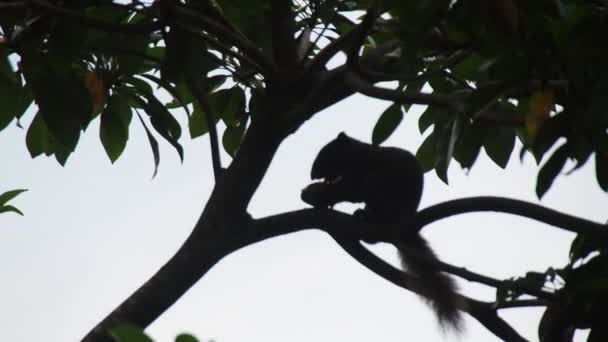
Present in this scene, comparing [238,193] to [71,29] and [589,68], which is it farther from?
[589,68]

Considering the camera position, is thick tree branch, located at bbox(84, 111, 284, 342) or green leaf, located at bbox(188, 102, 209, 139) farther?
green leaf, located at bbox(188, 102, 209, 139)

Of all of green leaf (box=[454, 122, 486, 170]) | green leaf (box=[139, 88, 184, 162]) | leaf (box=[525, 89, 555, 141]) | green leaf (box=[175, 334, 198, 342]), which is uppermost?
green leaf (box=[454, 122, 486, 170])

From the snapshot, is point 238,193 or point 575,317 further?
point 238,193

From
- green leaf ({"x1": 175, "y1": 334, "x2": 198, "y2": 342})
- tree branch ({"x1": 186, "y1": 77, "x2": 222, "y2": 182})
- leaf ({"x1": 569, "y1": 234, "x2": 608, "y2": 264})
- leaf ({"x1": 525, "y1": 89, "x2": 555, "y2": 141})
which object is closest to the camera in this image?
green leaf ({"x1": 175, "y1": 334, "x2": 198, "y2": 342})

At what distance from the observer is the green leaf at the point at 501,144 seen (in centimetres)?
343

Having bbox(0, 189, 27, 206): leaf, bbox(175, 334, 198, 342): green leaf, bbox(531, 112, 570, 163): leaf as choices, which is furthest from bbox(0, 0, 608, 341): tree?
bbox(175, 334, 198, 342): green leaf

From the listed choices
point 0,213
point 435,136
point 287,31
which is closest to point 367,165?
point 435,136

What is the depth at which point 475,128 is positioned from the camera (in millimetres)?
2963

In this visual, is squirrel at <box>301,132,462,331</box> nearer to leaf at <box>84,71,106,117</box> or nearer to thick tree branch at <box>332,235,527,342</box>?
thick tree branch at <box>332,235,527,342</box>

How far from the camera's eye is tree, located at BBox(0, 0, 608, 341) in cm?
206

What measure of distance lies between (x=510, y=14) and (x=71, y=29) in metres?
1.32

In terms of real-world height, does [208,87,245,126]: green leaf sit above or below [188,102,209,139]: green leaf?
above

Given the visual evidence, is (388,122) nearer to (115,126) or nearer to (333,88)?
(333,88)

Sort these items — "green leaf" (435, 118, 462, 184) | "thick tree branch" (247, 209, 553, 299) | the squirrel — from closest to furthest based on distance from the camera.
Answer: "green leaf" (435, 118, 462, 184), "thick tree branch" (247, 209, 553, 299), the squirrel
